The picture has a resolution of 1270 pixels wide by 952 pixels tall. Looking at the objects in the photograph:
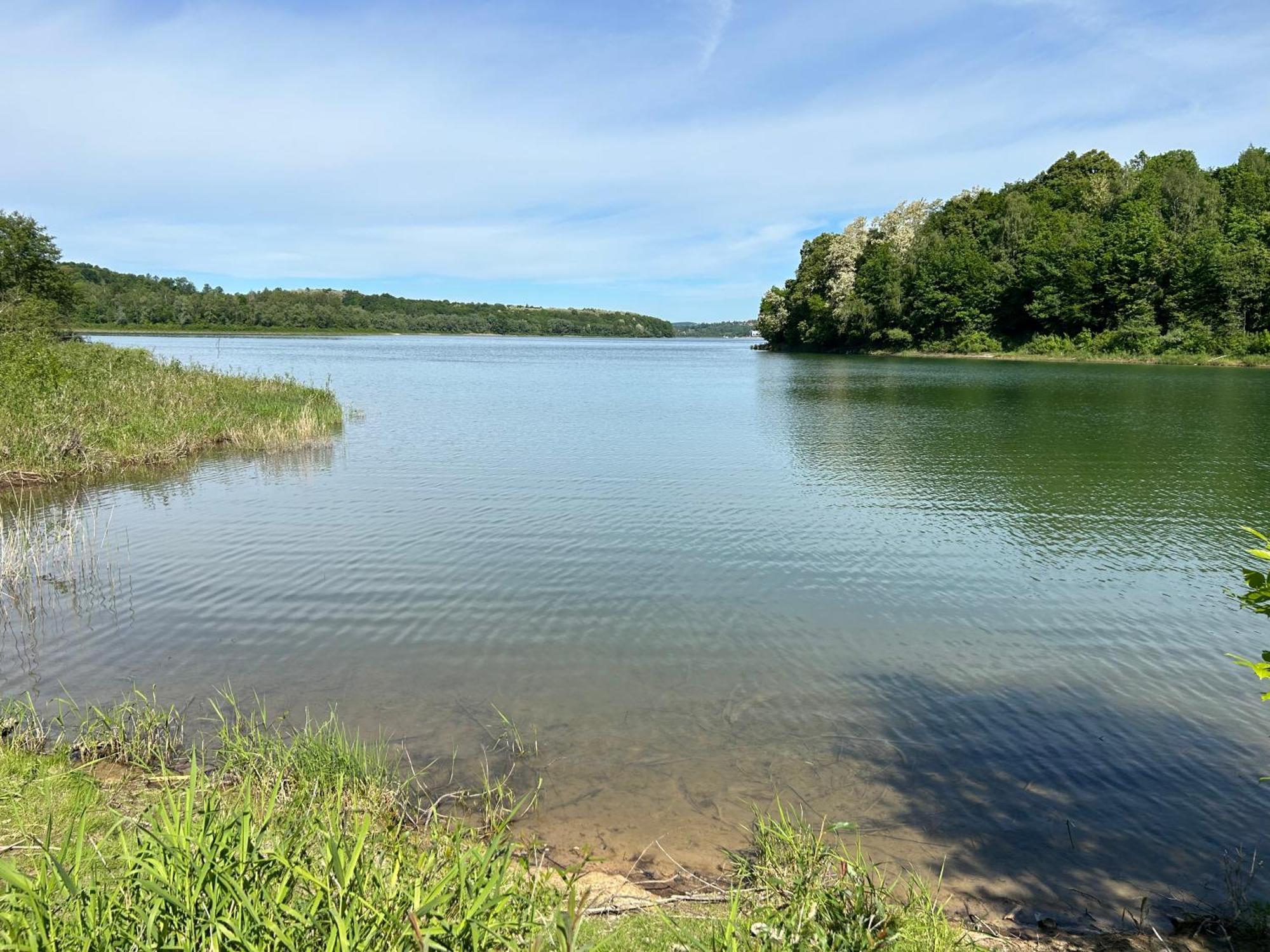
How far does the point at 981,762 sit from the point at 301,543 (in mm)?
12035

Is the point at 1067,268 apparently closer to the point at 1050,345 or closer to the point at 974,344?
the point at 1050,345

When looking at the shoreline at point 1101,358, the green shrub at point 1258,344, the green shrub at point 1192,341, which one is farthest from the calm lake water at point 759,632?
the green shrub at point 1192,341

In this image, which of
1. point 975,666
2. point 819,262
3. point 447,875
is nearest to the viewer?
point 447,875

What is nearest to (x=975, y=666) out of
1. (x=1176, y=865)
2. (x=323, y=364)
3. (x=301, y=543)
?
(x=1176, y=865)

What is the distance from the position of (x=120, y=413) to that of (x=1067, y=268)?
8821cm

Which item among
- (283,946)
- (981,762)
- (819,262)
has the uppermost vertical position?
(819,262)

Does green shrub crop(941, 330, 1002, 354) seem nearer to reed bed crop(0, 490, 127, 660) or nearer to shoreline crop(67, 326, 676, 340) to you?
reed bed crop(0, 490, 127, 660)

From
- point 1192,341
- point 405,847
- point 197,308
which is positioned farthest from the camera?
point 197,308

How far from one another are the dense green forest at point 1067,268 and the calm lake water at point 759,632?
5820 centimetres

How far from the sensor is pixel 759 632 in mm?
10664

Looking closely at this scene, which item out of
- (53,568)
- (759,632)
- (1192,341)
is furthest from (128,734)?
(1192,341)

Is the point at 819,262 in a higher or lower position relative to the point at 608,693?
higher

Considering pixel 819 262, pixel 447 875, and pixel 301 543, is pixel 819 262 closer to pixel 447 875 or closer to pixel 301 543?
pixel 301 543

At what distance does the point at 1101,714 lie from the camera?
8.31 m
